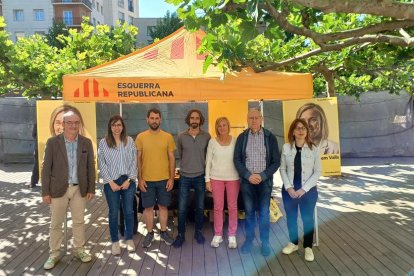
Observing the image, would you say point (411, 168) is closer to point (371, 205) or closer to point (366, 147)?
point (366, 147)

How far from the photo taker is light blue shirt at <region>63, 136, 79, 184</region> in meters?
4.65

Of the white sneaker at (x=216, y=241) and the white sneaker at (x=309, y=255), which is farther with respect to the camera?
the white sneaker at (x=216, y=241)

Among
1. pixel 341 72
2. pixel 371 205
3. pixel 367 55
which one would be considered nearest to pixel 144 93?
pixel 371 205

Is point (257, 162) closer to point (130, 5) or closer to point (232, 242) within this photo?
point (232, 242)

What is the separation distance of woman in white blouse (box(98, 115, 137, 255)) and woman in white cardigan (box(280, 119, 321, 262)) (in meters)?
1.97

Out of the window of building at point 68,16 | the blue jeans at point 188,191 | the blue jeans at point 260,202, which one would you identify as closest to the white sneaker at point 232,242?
the blue jeans at point 260,202

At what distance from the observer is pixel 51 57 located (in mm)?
12367

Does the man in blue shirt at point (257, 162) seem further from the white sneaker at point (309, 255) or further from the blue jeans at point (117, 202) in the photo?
the blue jeans at point (117, 202)

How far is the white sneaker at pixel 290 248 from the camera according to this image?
4.96 metres

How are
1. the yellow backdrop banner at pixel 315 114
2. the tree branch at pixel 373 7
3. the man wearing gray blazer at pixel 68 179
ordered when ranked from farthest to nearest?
1. the yellow backdrop banner at pixel 315 114
2. the man wearing gray blazer at pixel 68 179
3. the tree branch at pixel 373 7

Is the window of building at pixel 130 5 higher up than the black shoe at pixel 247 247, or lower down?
higher up

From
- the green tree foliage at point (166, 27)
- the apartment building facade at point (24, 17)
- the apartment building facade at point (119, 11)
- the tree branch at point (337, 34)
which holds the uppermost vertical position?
the apartment building facade at point (119, 11)

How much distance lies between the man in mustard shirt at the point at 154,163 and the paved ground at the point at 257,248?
71 centimetres

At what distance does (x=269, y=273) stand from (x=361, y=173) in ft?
27.2
